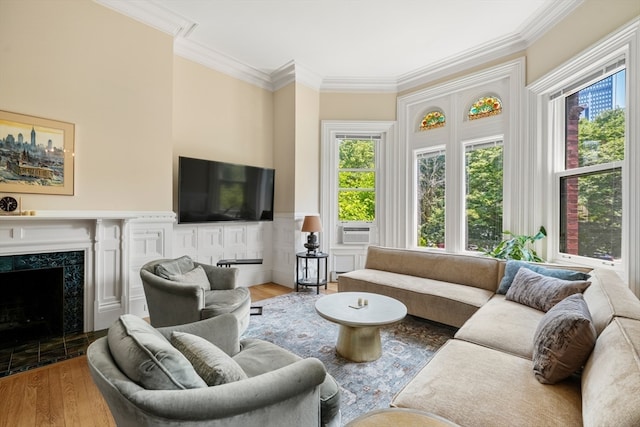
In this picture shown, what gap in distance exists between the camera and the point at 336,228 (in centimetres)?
497

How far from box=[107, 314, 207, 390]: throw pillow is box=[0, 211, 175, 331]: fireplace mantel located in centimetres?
218

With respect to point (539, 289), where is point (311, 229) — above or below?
above

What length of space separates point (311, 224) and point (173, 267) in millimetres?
2011

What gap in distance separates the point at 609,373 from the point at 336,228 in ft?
13.2

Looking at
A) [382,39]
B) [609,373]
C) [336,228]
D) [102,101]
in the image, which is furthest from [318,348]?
[382,39]

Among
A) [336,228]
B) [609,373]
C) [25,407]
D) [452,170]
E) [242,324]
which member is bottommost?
[25,407]

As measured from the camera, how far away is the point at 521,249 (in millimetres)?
3350

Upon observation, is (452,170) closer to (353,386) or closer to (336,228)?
(336,228)

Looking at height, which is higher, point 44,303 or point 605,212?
point 605,212

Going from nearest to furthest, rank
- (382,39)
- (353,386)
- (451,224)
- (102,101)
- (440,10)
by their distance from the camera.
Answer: (353,386), (102,101), (440,10), (382,39), (451,224)

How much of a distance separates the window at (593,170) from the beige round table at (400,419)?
275cm

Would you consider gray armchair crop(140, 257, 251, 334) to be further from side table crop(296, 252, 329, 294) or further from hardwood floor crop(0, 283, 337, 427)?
side table crop(296, 252, 329, 294)

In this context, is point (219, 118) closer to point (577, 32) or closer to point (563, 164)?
point (577, 32)

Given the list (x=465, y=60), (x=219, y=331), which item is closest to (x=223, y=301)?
(x=219, y=331)
